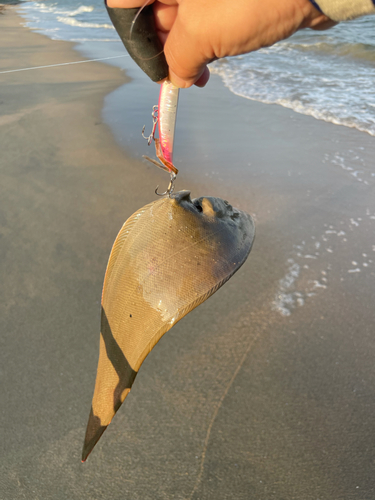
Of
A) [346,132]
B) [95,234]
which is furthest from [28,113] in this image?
[346,132]

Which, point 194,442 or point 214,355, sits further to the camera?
point 214,355

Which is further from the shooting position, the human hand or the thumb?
the thumb

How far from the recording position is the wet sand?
183 cm

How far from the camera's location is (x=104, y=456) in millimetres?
1874

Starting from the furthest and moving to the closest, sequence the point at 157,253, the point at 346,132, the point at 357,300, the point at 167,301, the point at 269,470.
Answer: the point at 346,132 → the point at 357,300 → the point at 269,470 → the point at 157,253 → the point at 167,301

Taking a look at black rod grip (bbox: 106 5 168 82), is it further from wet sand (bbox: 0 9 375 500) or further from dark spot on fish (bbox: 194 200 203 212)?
wet sand (bbox: 0 9 375 500)

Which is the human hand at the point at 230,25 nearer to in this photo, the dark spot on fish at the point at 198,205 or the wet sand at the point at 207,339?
the dark spot on fish at the point at 198,205

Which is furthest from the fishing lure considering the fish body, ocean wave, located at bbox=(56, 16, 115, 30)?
ocean wave, located at bbox=(56, 16, 115, 30)

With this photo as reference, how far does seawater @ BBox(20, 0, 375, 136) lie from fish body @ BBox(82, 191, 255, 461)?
4627mm

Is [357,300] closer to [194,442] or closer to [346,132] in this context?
[194,442]

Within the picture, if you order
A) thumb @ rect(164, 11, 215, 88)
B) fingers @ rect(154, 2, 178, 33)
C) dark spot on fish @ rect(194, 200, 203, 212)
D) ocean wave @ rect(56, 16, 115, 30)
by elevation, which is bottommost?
ocean wave @ rect(56, 16, 115, 30)

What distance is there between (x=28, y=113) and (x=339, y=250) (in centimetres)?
448

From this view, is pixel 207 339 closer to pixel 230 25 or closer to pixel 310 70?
pixel 230 25

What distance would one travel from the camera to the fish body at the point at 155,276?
4.08 feet
